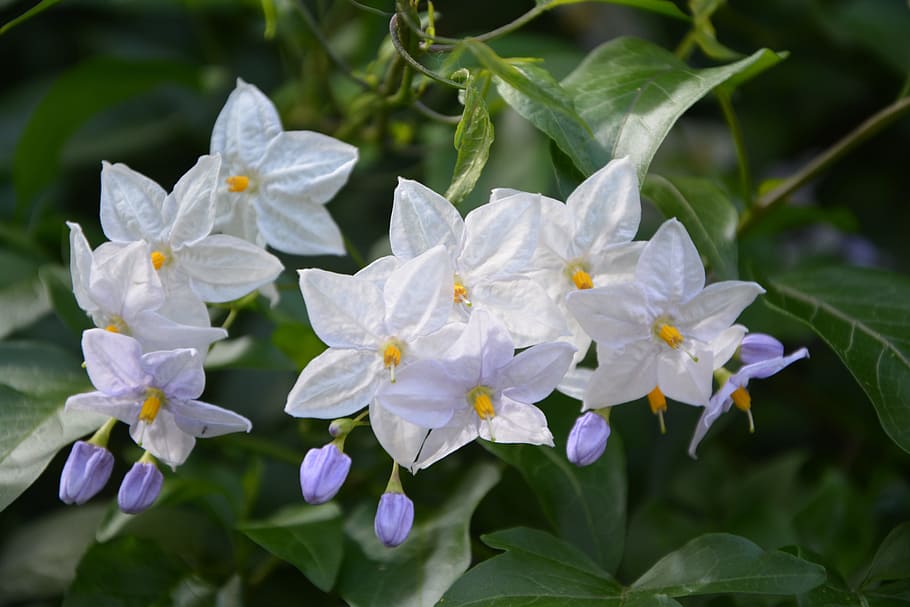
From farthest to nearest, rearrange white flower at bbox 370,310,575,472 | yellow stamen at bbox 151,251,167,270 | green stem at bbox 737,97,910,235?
1. green stem at bbox 737,97,910,235
2. yellow stamen at bbox 151,251,167,270
3. white flower at bbox 370,310,575,472

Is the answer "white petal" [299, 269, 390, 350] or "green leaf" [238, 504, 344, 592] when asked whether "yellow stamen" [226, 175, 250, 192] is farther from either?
"green leaf" [238, 504, 344, 592]

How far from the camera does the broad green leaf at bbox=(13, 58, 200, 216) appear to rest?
1172 millimetres

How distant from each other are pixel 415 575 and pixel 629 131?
1.45 ft

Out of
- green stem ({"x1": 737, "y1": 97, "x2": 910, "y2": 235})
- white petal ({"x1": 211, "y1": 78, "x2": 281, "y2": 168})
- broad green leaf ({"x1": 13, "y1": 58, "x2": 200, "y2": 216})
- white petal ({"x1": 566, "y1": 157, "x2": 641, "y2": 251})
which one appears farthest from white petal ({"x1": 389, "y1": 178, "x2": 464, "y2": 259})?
broad green leaf ({"x1": 13, "y1": 58, "x2": 200, "y2": 216})

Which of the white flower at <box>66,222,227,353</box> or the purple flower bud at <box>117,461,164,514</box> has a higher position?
the white flower at <box>66,222,227,353</box>

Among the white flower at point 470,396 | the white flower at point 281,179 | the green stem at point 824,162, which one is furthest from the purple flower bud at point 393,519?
the green stem at point 824,162

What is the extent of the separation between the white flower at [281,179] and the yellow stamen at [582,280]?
0.77 feet

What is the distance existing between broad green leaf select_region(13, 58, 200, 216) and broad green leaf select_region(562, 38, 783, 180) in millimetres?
694

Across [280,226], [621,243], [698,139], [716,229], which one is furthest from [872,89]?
[280,226]

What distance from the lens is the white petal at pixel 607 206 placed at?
29.1 inches

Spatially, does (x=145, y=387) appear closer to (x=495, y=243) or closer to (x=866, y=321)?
(x=495, y=243)

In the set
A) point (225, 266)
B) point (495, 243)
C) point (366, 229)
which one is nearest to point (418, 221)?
point (495, 243)

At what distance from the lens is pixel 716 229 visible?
0.83 m

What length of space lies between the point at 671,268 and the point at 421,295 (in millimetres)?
203
